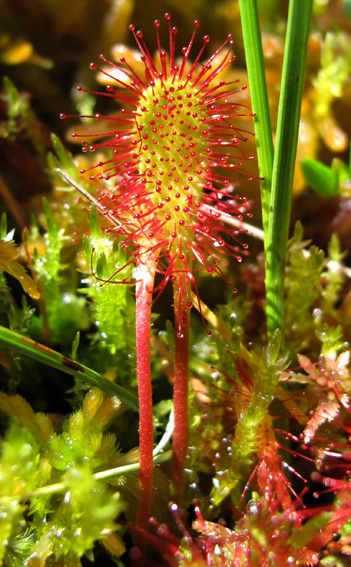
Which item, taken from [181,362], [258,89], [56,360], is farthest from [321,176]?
[56,360]

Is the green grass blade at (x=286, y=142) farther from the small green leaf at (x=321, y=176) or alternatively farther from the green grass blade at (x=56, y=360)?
the small green leaf at (x=321, y=176)

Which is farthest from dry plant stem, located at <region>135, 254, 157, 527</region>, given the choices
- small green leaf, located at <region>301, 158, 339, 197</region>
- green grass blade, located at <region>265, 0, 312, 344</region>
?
small green leaf, located at <region>301, 158, 339, 197</region>

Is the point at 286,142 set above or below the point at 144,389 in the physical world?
above

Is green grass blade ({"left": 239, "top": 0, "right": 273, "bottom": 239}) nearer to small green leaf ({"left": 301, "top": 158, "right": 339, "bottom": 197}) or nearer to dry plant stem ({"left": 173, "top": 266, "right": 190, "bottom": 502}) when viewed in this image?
dry plant stem ({"left": 173, "top": 266, "right": 190, "bottom": 502})

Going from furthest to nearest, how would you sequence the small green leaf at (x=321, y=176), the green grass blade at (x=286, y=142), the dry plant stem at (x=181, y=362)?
the small green leaf at (x=321, y=176) < the dry plant stem at (x=181, y=362) < the green grass blade at (x=286, y=142)

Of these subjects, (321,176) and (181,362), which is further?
(321,176)

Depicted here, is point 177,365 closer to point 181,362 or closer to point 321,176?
point 181,362

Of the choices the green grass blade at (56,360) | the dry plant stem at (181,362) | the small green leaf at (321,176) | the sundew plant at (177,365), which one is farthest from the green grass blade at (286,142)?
the small green leaf at (321,176)
